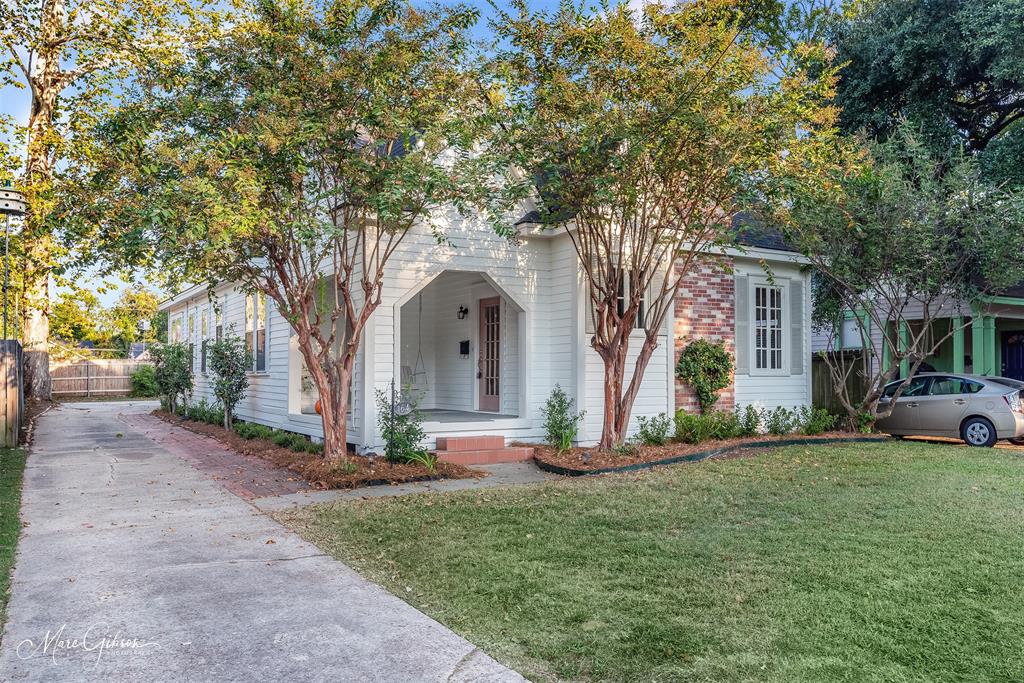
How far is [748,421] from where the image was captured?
12.6 m

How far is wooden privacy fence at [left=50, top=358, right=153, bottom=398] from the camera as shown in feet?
94.9

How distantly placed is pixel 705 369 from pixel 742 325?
126 centimetres

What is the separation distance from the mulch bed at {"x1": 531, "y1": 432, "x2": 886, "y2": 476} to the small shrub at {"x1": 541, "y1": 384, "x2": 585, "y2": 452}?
16 cm

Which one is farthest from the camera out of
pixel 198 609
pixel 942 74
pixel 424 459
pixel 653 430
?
pixel 942 74

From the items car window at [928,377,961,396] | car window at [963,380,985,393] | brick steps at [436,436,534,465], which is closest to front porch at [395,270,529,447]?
brick steps at [436,436,534,465]

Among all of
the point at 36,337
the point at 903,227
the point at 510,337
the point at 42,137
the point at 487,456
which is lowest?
the point at 487,456

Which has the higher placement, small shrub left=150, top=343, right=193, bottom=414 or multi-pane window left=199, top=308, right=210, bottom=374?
multi-pane window left=199, top=308, right=210, bottom=374

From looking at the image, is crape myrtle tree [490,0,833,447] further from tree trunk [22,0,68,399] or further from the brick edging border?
tree trunk [22,0,68,399]

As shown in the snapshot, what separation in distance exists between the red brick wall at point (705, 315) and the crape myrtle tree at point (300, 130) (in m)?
4.67

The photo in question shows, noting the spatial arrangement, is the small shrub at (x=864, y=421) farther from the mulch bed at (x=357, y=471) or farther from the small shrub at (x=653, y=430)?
the mulch bed at (x=357, y=471)

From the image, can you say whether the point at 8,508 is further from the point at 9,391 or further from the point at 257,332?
the point at 257,332

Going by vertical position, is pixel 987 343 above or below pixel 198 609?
above

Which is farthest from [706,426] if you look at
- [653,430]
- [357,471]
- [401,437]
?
[357,471]

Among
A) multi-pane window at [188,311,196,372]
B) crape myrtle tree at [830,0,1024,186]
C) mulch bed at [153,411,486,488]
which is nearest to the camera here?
mulch bed at [153,411,486,488]
